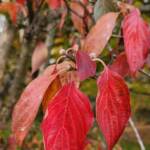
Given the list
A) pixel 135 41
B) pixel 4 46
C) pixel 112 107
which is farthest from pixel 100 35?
pixel 4 46

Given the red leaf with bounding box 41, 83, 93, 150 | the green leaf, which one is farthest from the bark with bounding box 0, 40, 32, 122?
the red leaf with bounding box 41, 83, 93, 150

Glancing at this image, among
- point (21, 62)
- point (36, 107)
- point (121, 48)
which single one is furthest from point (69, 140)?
point (21, 62)

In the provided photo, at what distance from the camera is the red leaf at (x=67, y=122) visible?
2.32 feet

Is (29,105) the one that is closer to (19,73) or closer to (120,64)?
(120,64)

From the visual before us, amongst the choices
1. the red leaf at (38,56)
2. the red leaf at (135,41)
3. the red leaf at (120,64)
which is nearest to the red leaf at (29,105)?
the red leaf at (135,41)

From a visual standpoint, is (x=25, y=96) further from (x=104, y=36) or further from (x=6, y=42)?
(x=6, y=42)

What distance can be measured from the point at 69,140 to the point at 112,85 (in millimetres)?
133

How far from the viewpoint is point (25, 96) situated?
83 centimetres

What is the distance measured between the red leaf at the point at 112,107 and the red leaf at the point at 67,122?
2 cm

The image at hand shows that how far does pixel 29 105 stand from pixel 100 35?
10.0 inches

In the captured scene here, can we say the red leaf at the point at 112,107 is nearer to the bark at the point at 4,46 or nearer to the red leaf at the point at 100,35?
the red leaf at the point at 100,35

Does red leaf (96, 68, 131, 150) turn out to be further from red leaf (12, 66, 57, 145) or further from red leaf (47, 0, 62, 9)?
red leaf (47, 0, 62, 9)

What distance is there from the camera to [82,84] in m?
2.76

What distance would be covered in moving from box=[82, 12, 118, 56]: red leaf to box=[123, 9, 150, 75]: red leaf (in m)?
0.04
